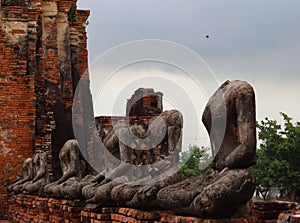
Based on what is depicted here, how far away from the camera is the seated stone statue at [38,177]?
415 inches

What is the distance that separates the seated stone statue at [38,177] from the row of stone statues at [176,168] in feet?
8.52

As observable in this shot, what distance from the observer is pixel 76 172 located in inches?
336

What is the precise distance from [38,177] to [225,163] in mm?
7379

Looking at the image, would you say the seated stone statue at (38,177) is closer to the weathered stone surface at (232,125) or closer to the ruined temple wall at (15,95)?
the ruined temple wall at (15,95)

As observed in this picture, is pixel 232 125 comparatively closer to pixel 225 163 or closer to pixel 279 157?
pixel 225 163

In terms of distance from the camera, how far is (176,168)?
575 centimetres

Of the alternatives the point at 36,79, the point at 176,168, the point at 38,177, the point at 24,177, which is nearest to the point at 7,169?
the point at 24,177

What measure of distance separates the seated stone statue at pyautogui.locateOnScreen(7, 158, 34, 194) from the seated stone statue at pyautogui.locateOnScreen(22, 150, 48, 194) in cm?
43

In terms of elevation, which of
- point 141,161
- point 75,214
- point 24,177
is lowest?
point 75,214

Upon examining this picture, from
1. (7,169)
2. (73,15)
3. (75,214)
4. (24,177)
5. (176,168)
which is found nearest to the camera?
(176,168)

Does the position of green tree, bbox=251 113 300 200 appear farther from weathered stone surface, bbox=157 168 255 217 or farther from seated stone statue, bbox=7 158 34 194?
weathered stone surface, bbox=157 168 255 217

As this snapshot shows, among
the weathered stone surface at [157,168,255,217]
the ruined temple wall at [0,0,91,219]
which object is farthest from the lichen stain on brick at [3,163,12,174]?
the weathered stone surface at [157,168,255,217]

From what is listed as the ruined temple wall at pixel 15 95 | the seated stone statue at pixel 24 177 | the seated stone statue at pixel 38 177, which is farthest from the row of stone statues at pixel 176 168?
the ruined temple wall at pixel 15 95

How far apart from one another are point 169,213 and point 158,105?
25.2 ft
